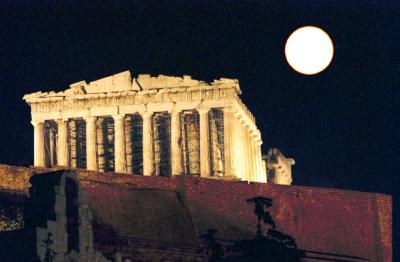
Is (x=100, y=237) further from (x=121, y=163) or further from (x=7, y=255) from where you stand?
(x=121, y=163)

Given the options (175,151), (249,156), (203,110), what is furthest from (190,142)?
(249,156)

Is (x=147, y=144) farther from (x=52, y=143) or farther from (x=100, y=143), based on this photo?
(x=52, y=143)

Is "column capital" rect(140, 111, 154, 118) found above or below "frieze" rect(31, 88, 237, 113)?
below

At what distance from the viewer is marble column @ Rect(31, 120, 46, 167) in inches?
3536

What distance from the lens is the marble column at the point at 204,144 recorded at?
284 ft

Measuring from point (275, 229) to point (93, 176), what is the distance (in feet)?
28.1

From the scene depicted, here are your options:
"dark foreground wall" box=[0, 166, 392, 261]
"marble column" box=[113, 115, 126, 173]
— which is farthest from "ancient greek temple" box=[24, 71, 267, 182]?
"dark foreground wall" box=[0, 166, 392, 261]

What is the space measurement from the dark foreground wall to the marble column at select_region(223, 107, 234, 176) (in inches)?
685

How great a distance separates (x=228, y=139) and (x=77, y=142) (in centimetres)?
1144

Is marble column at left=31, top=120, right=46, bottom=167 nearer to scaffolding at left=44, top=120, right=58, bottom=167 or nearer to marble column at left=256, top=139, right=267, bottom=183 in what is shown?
scaffolding at left=44, top=120, right=58, bottom=167

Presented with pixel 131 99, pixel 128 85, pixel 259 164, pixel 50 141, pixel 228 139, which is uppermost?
pixel 128 85

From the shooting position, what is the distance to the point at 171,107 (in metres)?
88.2

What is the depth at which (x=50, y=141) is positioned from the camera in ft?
304

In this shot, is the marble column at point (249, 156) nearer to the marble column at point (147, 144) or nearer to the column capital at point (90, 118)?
the marble column at point (147, 144)
